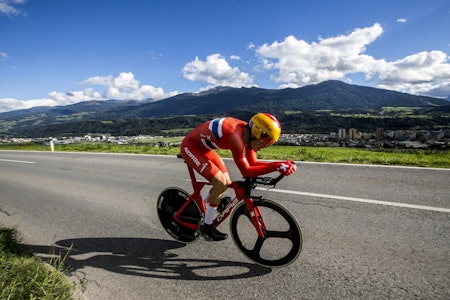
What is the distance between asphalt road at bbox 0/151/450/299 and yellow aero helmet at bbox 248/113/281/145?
1.72m

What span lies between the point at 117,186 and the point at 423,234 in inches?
303

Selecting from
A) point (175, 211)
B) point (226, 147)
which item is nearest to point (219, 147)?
point (226, 147)

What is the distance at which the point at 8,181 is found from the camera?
→ 34.8ft

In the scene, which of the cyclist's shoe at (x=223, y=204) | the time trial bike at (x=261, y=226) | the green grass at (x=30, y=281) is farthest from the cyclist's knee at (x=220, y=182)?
the green grass at (x=30, y=281)

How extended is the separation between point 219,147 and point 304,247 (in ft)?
6.32

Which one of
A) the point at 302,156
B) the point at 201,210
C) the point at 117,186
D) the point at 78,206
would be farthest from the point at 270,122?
the point at 302,156

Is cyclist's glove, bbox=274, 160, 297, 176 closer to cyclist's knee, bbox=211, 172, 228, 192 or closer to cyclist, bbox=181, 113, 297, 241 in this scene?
cyclist, bbox=181, 113, 297, 241

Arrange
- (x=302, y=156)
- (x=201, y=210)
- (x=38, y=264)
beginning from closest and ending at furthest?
(x=38, y=264), (x=201, y=210), (x=302, y=156)

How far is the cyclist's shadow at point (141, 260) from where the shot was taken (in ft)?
12.0

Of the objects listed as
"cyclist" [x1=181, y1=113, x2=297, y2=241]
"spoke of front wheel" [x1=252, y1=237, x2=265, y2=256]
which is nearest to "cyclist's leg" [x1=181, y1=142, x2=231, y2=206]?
"cyclist" [x1=181, y1=113, x2=297, y2=241]

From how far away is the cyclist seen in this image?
3566 millimetres

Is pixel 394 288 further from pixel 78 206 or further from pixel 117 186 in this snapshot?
pixel 117 186

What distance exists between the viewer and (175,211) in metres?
4.83

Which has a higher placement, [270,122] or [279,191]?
[270,122]
